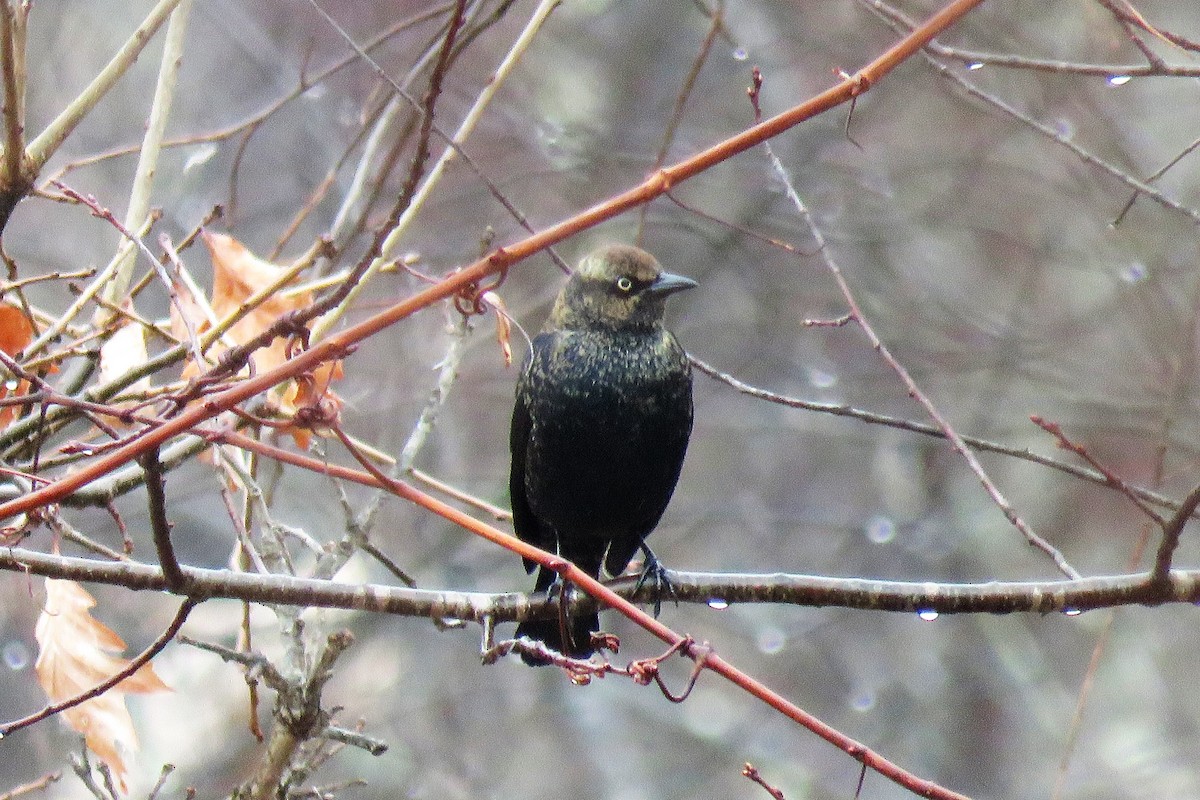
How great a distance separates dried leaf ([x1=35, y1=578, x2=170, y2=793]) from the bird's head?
5.22 ft

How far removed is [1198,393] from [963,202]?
145 cm

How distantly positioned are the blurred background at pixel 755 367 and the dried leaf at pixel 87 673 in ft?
11.5

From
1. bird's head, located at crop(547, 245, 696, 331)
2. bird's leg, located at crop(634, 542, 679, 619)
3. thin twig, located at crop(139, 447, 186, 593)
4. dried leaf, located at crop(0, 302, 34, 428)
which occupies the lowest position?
thin twig, located at crop(139, 447, 186, 593)

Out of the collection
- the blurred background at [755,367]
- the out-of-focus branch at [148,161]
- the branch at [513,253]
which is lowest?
the branch at [513,253]

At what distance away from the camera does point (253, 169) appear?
7.07 meters

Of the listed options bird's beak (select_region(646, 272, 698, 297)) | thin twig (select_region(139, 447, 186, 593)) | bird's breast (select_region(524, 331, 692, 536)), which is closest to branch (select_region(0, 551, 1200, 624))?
thin twig (select_region(139, 447, 186, 593))

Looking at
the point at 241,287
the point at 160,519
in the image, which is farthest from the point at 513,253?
the point at 241,287

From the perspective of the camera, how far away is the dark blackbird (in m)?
3.31

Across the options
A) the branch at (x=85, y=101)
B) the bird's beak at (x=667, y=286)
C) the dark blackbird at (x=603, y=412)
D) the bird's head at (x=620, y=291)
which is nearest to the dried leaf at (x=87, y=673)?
the branch at (x=85, y=101)

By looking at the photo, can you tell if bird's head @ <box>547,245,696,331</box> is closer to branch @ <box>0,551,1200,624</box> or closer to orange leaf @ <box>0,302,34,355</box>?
branch @ <box>0,551,1200,624</box>

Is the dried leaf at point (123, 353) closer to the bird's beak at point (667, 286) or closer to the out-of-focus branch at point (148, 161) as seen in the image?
the out-of-focus branch at point (148, 161)

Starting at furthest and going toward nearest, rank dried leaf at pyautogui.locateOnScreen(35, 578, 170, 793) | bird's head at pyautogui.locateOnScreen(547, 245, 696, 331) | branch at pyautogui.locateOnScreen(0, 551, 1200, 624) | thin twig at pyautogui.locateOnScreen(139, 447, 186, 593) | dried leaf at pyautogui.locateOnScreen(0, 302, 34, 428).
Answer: bird's head at pyautogui.locateOnScreen(547, 245, 696, 331), dried leaf at pyautogui.locateOnScreen(0, 302, 34, 428), dried leaf at pyautogui.locateOnScreen(35, 578, 170, 793), branch at pyautogui.locateOnScreen(0, 551, 1200, 624), thin twig at pyautogui.locateOnScreen(139, 447, 186, 593)

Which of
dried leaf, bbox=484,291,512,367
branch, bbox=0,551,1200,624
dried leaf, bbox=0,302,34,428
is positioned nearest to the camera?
branch, bbox=0,551,1200,624

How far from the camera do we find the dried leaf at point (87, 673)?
2109mm
